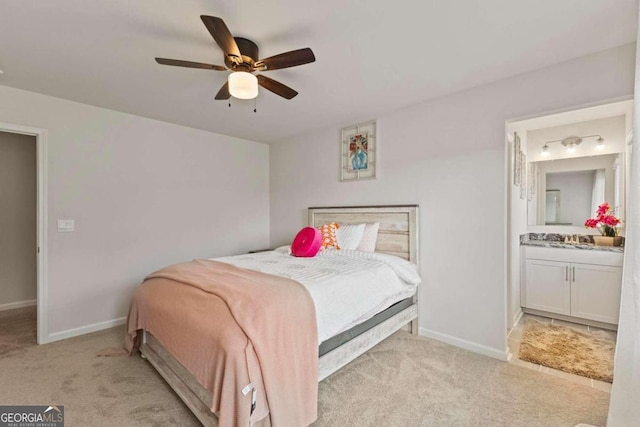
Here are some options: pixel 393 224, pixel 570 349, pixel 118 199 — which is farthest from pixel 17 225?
pixel 570 349

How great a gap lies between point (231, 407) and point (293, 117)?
303 cm

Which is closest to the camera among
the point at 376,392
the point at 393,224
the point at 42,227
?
the point at 376,392

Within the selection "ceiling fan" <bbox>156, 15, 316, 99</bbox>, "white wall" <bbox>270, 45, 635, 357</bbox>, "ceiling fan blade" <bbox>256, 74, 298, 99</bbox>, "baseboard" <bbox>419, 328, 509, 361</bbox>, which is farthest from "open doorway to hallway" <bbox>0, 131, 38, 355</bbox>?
"baseboard" <bbox>419, 328, 509, 361</bbox>

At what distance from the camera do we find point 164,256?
12.1ft

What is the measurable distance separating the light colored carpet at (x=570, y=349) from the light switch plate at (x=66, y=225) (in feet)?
15.0

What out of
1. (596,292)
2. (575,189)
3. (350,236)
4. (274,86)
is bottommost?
(596,292)

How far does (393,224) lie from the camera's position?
127 inches

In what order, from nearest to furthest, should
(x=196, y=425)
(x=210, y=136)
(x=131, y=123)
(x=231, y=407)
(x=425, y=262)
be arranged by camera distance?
(x=231, y=407) → (x=196, y=425) → (x=425, y=262) → (x=131, y=123) → (x=210, y=136)

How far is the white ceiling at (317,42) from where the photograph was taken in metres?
1.67

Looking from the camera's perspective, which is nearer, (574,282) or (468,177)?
(468,177)

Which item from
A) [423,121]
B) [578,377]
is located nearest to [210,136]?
[423,121]

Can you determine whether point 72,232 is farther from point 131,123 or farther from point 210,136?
point 210,136

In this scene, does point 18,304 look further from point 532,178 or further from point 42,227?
point 532,178

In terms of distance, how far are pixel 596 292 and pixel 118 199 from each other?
5.40m
